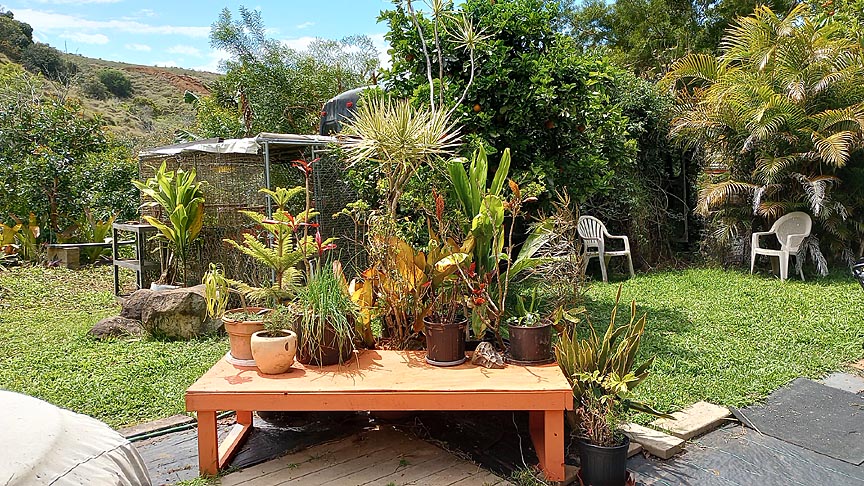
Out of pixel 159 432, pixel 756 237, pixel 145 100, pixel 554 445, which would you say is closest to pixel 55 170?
pixel 159 432

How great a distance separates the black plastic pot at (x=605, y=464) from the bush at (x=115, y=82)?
29.2m

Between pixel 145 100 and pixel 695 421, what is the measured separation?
27.5 m

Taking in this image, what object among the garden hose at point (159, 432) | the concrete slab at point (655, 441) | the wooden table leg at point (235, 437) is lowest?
the garden hose at point (159, 432)

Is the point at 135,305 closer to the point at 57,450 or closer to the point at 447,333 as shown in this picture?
the point at 447,333

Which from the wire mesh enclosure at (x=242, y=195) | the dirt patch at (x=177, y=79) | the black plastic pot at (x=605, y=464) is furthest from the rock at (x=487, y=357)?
the dirt patch at (x=177, y=79)

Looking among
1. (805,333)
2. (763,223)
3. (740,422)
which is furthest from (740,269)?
(740,422)

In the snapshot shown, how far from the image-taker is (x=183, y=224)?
611cm

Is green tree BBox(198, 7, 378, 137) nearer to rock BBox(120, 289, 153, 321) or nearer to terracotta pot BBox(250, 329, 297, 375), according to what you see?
rock BBox(120, 289, 153, 321)

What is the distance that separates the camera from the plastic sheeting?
5.28 ft

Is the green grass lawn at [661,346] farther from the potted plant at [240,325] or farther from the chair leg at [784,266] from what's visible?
the potted plant at [240,325]

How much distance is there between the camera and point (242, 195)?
6.66m

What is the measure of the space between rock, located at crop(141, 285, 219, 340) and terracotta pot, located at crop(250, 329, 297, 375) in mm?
2559

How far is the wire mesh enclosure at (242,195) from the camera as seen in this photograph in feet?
20.8

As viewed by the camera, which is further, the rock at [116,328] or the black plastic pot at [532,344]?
the rock at [116,328]
